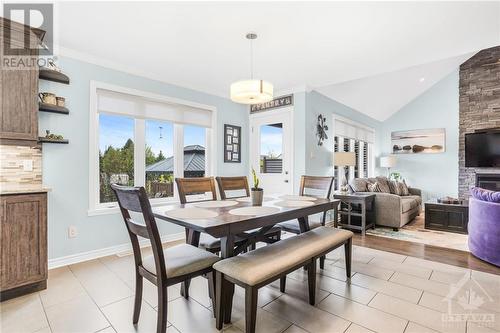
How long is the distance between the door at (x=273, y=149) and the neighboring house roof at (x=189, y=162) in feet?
3.36

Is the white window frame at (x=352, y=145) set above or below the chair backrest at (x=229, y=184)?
above

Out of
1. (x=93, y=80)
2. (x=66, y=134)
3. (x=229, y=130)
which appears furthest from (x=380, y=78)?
(x=66, y=134)

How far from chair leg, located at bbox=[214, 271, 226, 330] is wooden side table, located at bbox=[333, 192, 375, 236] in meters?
3.17

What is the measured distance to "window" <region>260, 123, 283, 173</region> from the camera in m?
4.58

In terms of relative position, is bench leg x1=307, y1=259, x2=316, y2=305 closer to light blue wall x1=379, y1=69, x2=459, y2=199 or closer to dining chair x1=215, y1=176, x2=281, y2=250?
dining chair x1=215, y1=176, x2=281, y2=250

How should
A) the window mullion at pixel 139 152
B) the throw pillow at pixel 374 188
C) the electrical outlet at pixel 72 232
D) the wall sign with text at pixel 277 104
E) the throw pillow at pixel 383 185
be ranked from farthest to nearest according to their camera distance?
the throw pillow at pixel 383 185
the throw pillow at pixel 374 188
the wall sign with text at pixel 277 104
the window mullion at pixel 139 152
the electrical outlet at pixel 72 232

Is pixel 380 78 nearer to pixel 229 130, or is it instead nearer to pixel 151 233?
pixel 229 130

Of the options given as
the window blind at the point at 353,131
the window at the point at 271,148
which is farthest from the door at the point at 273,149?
the window blind at the point at 353,131

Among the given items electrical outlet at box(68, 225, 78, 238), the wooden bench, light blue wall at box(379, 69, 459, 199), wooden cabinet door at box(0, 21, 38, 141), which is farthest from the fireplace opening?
wooden cabinet door at box(0, 21, 38, 141)

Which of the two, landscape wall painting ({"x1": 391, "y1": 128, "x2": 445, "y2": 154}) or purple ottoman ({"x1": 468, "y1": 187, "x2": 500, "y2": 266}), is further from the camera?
landscape wall painting ({"x1": 391, "y1": 128, "x2": 445, "y2": 154})

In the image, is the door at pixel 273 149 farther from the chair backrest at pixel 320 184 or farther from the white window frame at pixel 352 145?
the white window frame at pixel 352 145

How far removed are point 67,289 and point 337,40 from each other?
3.58m

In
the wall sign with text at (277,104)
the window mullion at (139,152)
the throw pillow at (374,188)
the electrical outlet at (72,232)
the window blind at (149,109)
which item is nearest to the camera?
the electrical outlet at (72,232)

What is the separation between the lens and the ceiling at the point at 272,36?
2193 mm
